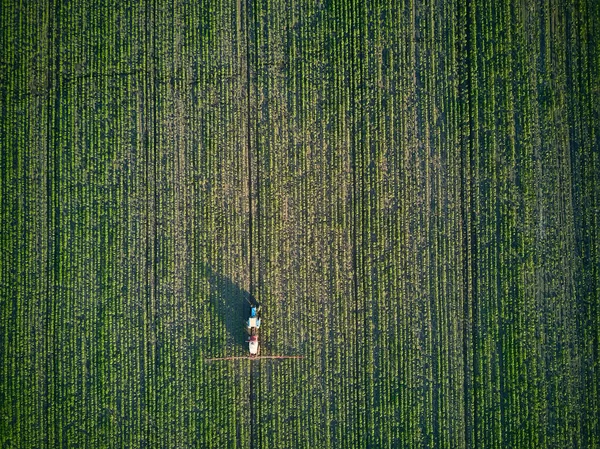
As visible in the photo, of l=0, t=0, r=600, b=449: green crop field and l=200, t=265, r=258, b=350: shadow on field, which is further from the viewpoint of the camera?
l=200, t=265, r=258, b=350: shadow on field

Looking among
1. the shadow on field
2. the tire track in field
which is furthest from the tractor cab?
the tire track in field

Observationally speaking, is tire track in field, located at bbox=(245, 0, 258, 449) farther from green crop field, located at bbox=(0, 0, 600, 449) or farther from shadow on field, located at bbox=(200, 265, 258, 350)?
shadow on field, located at bbox=(200, 265, 258, 350)

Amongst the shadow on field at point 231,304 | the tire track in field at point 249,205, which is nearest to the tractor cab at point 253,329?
the shadow on field at point 231,304

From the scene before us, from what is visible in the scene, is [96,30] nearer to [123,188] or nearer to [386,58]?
[123,188]

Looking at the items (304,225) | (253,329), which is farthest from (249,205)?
(253,329)

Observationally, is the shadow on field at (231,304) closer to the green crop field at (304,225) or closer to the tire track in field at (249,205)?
the green crop field at (304,225)

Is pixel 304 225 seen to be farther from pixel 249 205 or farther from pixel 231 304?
pixel 231 304
